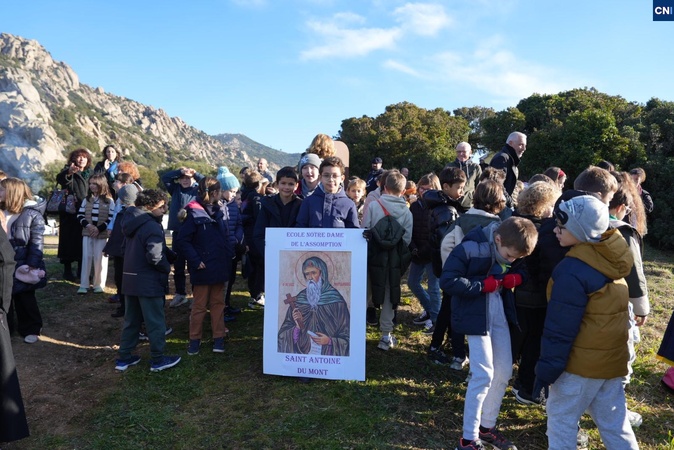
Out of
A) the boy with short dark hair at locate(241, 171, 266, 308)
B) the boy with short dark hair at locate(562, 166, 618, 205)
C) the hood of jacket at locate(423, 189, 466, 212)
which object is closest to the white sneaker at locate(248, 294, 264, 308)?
the boy with short dark hair at locate(241, 171, 266, 308)

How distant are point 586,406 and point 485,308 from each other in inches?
34.9

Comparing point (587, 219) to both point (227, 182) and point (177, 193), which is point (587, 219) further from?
point (177, 193)

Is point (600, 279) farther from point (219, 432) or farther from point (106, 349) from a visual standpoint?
point (106, 349)

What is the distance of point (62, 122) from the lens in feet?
334

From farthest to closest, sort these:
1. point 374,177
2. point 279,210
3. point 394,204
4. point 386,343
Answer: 1. point 374,177
2. point 279,210
3. point 386,343
4. point 394,204

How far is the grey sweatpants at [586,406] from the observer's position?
281cm

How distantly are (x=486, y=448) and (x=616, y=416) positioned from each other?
98cm

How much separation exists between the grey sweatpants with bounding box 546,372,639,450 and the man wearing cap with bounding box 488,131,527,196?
4.45m

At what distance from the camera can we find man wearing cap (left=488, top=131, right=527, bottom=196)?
6.77m

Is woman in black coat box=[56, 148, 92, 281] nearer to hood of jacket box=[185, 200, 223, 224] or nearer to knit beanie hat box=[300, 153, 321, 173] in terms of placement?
hood of jacket box=[185, 200, 223, 224]

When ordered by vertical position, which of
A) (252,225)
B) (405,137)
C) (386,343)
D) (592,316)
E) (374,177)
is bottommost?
(386,343)

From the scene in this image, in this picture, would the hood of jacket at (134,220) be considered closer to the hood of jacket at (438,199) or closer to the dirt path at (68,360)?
the dirt path at (68,360)

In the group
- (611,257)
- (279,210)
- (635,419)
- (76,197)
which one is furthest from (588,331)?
(76,197)

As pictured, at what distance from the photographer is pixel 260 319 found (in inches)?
244
